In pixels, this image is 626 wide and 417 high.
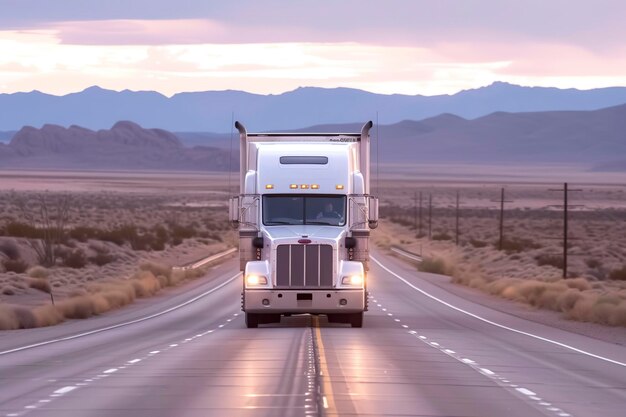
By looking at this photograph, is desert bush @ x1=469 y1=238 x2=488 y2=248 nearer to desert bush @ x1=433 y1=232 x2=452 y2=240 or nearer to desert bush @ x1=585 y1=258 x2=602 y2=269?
desert bush @ x1=433 y1=232 x2=452 y2=240

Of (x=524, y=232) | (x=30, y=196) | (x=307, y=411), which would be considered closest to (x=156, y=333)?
Result: (x=307, y=411)

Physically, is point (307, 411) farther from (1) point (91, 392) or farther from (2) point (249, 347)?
(2) point (249, 347)

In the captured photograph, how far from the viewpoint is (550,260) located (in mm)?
68562

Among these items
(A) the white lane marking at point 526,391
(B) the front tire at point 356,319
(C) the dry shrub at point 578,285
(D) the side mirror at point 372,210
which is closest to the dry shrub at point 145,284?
(C) the dry shrub at point 578,285

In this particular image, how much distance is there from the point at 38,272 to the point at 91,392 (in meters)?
36.0

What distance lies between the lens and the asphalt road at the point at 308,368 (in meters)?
15.0

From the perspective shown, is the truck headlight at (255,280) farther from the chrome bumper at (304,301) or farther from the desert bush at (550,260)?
the desert bush at (550,260)

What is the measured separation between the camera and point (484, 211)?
150 m

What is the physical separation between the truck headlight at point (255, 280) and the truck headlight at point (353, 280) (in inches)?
68.7

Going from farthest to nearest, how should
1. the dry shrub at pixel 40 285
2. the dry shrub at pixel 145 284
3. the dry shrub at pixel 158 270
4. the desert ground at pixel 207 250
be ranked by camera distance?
the dry shrub at pixel 158 270 < the dry shrub at pixel 145 284 < the dry shrub at pixel 40 285 < the desert ground at pixel 207 250

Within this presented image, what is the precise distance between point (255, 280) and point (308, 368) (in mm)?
8980

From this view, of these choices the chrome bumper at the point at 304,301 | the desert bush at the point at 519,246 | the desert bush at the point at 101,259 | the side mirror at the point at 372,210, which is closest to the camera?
the chrome bumper at the point at 304,301

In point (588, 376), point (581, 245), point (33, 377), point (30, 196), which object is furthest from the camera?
point (30, 196)

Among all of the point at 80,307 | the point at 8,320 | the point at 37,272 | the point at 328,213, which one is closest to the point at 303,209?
the point at 328,213
